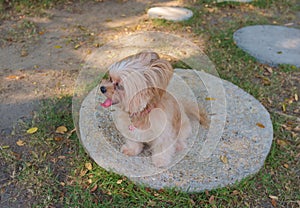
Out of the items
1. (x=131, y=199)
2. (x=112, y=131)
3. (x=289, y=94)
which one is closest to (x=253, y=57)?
(x=289, y=94)

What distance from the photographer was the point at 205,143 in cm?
326

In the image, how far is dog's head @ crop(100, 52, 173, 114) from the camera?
2361mm

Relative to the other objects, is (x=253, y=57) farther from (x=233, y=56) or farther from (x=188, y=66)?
(x=188, y=66)

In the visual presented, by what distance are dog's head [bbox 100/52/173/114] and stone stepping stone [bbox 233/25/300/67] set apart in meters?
2.88

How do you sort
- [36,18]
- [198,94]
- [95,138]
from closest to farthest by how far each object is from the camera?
1. [95,138]
2. [198,94]
3. [36,18]

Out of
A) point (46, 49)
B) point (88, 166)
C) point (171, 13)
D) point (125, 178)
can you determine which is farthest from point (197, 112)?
point (171, 13)

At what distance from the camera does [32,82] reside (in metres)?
4.45

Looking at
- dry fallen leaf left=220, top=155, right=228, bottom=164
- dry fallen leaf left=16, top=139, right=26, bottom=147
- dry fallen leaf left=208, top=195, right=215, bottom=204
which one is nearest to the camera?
dry fallen leaf left=208, top=195, right=215, bottom=204

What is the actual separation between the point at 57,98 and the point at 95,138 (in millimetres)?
1120

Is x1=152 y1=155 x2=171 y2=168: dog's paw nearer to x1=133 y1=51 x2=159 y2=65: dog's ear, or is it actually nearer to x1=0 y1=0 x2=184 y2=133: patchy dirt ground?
x1=133 y1=51 x2=159 y2=65: dog's ear

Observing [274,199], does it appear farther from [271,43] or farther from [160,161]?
[271,43]

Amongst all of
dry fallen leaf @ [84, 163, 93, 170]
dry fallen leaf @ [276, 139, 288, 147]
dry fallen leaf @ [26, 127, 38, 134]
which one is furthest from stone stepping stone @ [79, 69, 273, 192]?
dry fallen leaf @ [26, 127, 38, 134]

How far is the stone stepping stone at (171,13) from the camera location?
5.93 m

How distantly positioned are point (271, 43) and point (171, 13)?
1863 millimetres
